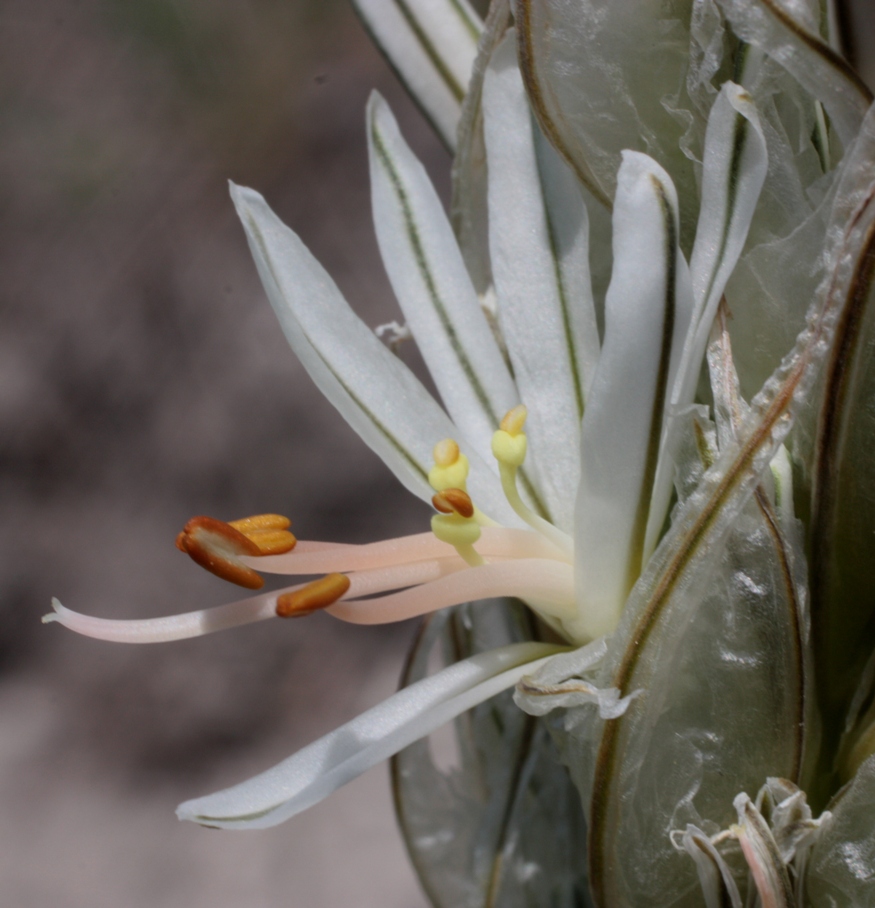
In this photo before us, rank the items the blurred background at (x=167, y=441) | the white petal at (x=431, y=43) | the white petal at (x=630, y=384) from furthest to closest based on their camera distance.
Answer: the blurred background at (x=167, y=441), the white petal at (x=431, y=43), the white petal at (x=630, y=384)

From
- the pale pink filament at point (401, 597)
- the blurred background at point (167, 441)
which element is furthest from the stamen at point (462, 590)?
the blurred background at point (167, 441)

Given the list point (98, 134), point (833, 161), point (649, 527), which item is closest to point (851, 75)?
point (833, 161)

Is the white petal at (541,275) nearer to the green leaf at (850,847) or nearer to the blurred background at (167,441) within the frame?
the green leaf at (850,847)

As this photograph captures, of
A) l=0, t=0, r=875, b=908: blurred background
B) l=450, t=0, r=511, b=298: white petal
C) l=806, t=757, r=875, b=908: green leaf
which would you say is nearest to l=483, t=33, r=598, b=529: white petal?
l=450, t=0, r=511, b=298: white petal

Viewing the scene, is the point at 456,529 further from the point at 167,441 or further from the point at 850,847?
the point at 167,441

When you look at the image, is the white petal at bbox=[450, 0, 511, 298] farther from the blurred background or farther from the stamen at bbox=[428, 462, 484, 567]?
the blurred background

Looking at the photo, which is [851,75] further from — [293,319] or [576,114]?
[293,319]
